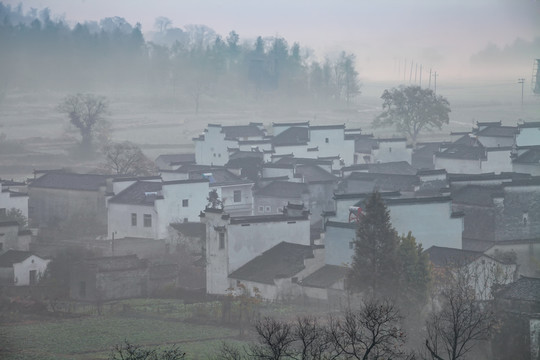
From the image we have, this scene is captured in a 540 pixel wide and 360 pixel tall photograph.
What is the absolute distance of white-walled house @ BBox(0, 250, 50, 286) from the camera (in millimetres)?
37938

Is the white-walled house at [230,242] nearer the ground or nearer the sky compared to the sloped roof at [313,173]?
nearer the ground

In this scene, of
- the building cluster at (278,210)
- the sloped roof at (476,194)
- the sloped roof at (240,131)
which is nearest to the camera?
the building cluster at (278,210)

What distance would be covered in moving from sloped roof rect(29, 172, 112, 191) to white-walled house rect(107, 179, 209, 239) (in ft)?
11.4

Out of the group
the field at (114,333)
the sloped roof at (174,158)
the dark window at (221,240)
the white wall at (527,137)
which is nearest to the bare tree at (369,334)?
the field at (114,333)

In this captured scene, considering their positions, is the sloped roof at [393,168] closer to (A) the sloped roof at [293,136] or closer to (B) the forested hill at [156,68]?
(A) the sloped roof at [293,136]

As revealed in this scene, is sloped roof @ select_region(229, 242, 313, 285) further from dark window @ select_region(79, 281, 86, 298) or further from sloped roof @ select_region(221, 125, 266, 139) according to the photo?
sloped roof @ select_region(221, 125, 266, 139)

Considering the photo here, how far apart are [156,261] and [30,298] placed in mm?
7093

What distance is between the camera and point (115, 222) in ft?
153

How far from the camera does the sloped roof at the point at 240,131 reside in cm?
6506

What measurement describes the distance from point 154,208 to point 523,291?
20270 millimetres

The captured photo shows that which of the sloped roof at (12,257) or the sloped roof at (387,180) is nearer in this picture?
the sloped roof at (12,257)

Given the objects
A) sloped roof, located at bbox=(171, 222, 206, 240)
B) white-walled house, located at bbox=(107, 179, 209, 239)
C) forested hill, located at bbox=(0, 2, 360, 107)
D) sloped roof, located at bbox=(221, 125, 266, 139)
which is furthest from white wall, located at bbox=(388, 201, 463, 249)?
forested hill, located at bbox=(0, 2, 360, 107)

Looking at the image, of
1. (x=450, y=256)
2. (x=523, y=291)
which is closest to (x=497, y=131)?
(x=450, y=256)

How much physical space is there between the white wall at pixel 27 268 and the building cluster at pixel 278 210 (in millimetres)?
55
